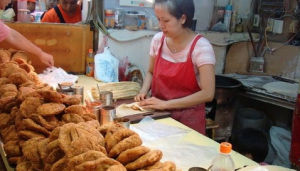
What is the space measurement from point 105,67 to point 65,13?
144cm

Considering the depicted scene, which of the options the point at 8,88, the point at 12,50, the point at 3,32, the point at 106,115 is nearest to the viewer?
the point at 106,115

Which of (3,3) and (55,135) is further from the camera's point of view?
(3,3)

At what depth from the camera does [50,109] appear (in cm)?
174

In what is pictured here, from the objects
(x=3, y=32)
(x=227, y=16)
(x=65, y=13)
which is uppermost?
(x=227, y=16)

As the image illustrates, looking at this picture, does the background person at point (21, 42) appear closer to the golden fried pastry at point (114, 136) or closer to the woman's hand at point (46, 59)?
the woman's hand at point (46, 59)

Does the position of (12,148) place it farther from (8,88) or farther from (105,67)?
(105,67)

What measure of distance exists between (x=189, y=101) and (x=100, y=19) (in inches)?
75.5

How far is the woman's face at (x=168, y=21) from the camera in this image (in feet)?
8.73

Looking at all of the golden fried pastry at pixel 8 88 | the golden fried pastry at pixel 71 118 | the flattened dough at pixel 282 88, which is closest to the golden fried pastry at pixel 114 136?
the golden fried pastry at pixel 71 118

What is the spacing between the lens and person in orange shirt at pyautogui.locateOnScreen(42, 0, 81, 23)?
4518mm

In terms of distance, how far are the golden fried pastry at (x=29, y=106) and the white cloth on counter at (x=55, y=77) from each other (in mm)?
1445

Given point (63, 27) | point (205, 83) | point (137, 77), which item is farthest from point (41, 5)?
point (205, 83)

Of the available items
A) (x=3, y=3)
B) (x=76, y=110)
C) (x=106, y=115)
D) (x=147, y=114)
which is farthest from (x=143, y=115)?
(x=3, y=3)

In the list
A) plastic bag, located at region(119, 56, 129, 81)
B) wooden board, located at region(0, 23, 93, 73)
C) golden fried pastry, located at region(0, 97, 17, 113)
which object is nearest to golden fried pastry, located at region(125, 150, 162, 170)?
golden fried pastry, located at region(0, 97, 17, 113)
